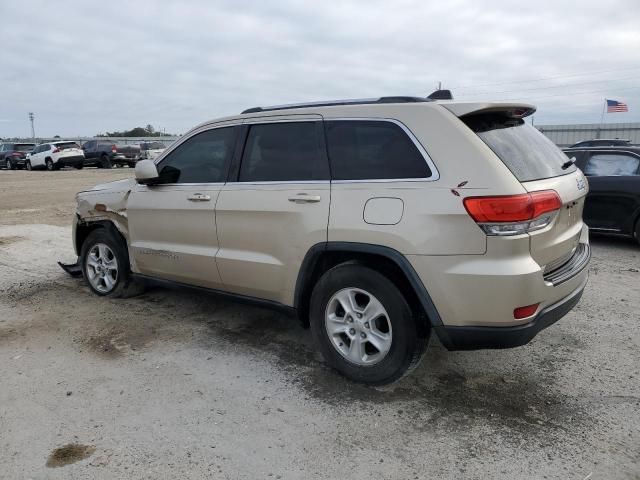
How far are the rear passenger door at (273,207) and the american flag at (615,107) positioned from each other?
92.4 ft

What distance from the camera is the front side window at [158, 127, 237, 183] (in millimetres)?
4320

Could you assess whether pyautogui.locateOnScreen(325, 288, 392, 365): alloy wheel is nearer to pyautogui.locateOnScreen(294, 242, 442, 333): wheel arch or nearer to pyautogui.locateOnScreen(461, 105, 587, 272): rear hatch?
pyautogui.locateOnScreen(294, 242, 442, 333): wheel arch

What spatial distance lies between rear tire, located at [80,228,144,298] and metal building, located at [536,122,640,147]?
26.3 m

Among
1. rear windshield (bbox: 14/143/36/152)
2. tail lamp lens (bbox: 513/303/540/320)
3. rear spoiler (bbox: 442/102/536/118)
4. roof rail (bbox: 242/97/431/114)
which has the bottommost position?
tail lamp lens (bbox: 513/303/540/320)

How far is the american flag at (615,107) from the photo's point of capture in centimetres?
2722

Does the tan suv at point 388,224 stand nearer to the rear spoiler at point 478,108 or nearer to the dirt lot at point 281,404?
the rear spoiler at point 478,108

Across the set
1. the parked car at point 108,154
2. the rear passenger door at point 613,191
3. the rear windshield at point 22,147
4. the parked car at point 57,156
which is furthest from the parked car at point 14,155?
the rear passenger door at point 613,191

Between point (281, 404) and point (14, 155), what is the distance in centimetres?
3603

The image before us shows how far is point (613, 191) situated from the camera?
25.6 ft

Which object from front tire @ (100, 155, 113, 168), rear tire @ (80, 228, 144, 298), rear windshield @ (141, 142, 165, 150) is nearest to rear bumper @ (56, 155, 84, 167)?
front tire @ (100, 155, 113, 168)

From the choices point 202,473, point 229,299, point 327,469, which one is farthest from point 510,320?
point 229,299

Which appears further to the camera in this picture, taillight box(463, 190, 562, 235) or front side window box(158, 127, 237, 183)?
front side window box(158, 127, 237, 183)

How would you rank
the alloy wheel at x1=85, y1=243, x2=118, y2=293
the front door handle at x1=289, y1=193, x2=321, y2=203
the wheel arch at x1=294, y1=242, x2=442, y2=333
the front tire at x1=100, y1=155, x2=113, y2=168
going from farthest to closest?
the front tire at x1=100, y1=155, x2=113, y2=168 → the alloy wheel at x1=85, y1=243, x2=118, y2=293 → the front door handle at x1=289, y1=193, x2=321, y2=203 → the wheel arch at x1=294, y1=242, x2=442, y2=333

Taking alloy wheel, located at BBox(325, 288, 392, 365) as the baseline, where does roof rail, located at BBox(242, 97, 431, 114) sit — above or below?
above
